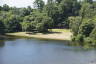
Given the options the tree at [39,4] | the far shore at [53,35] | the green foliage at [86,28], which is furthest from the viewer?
the tree at [39,4]

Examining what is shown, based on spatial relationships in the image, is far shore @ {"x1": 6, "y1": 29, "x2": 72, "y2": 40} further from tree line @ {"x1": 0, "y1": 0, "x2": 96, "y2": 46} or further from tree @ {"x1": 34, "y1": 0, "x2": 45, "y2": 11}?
tree @ {"x1": 34, "y1": 0, "x2": 45, "y2": 11}

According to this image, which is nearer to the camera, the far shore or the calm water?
the calm water

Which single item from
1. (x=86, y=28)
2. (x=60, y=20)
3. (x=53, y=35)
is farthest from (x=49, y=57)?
(x=60, y=20)

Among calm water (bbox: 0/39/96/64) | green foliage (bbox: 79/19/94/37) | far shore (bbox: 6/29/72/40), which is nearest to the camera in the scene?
calm water (bbox: 0/39/96/64)

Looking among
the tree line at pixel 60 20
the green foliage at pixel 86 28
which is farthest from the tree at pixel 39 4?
the green foliage at pixel 86 28

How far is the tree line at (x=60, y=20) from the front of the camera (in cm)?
7806

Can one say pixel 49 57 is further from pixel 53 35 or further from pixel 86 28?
pixel 53 35

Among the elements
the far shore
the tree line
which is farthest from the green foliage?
the far shore

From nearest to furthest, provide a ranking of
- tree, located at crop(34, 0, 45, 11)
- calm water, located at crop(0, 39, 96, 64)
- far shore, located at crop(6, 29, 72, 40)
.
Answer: calm water, located at crop(0, 39, 96, 64)
far shore, located at crop(6, 29, 72, 40)
tree, located at crop(34, 0, 45, 11)

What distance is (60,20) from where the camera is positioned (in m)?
107

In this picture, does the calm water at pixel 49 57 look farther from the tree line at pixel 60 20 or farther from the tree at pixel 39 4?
the tree at pixel 39 4

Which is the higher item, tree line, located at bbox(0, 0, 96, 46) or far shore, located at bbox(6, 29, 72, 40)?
tree line, located at bbox(0, 0, 96, 46)

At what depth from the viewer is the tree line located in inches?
3073

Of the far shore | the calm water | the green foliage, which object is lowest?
the calm water
